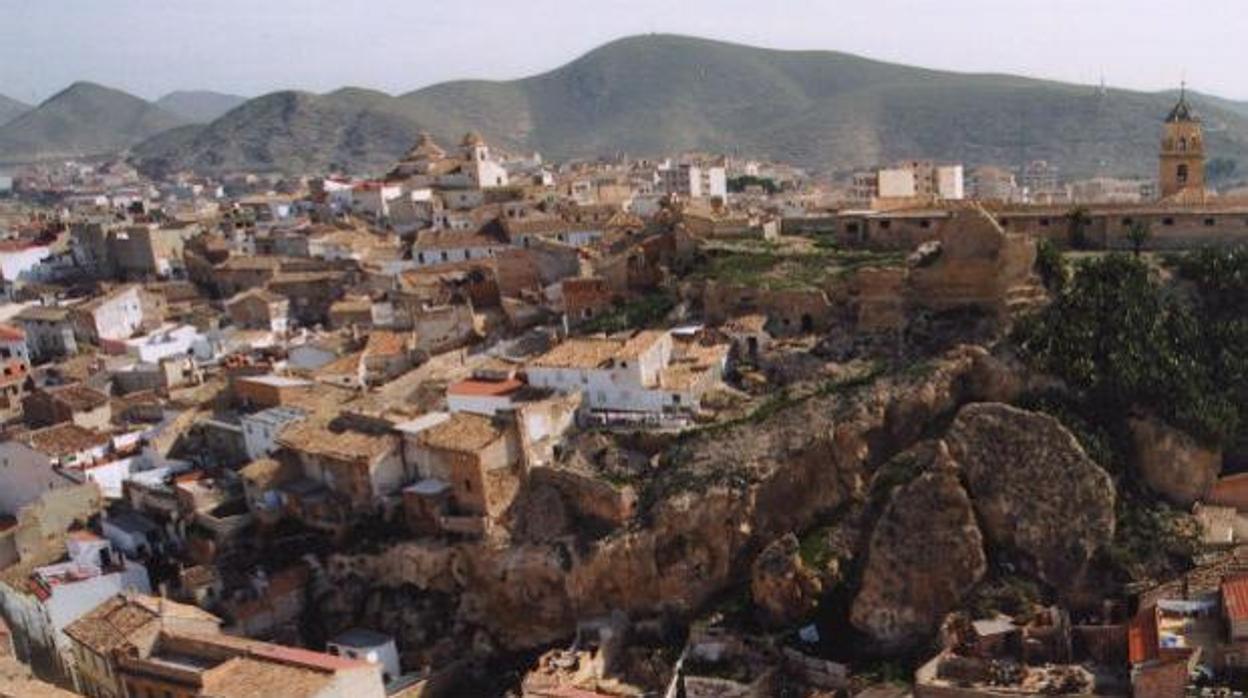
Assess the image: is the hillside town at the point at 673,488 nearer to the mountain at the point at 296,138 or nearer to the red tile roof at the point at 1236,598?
the red tile roof at the point at 1236,598

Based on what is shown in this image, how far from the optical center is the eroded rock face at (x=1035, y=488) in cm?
2373

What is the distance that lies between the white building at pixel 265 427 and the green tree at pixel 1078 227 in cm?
2260

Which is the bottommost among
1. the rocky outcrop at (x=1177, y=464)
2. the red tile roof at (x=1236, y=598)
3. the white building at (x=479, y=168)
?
the red tile roof at (x=1236, y=598)

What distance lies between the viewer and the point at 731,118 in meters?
166

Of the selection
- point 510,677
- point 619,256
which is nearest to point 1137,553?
point 510,677

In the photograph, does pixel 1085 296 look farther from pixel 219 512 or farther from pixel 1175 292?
pixel 219 512

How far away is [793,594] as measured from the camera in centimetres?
2406

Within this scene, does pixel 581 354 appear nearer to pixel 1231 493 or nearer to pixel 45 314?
pixel 1231 493

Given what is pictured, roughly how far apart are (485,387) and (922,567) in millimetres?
12362

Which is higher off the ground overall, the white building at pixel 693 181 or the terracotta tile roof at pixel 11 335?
the white building at pixel 693 181

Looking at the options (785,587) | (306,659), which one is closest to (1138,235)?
(785,587)

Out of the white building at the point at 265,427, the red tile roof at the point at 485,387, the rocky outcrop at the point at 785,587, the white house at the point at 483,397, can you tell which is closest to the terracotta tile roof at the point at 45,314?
the white building at the point at 265,427

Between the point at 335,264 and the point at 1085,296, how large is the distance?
29.8 metres

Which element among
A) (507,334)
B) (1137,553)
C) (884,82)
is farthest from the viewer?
(884,82)
